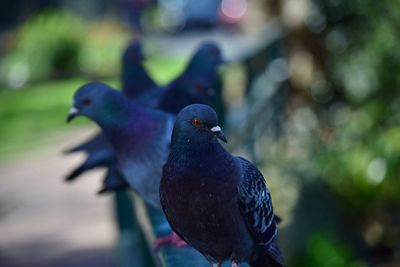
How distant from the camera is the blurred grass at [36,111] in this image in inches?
477

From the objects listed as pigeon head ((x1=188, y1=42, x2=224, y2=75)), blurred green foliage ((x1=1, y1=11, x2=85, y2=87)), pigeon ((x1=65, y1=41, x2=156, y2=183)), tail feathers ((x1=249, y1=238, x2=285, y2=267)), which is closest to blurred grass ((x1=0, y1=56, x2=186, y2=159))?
blurred green foliage ((x1=1, y1=11, x2=85, y2=87))

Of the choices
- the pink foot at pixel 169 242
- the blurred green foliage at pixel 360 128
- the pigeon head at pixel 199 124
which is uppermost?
the pigeon head at pixel 199 124

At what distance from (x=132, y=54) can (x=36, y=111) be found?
10.5 m

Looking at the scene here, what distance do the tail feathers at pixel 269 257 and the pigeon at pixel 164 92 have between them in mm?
953

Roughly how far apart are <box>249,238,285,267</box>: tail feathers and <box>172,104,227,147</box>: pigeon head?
453 millimetres

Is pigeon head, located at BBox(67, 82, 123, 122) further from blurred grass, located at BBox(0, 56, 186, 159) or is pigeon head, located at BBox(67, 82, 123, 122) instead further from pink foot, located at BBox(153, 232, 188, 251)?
blurred grass, located at BBox(0, 56, 186, 159)

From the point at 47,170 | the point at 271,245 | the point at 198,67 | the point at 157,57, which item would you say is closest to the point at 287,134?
the point at 47,170

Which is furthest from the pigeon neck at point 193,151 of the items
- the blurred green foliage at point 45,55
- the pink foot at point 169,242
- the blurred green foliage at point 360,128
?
the blurred green foliage at point 45,55

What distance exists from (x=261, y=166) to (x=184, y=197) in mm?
4900

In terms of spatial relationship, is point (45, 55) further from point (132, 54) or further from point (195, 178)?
point (195, 178)

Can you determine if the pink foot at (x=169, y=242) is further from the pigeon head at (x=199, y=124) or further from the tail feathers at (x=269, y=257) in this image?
the pigeon head at (x=199, y=124)

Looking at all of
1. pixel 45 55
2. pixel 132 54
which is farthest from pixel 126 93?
pixel 45 55

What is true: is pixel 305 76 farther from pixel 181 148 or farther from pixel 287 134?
pixel 181 148

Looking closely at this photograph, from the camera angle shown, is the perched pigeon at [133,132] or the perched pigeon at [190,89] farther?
the perched pigeon at [190,89]
